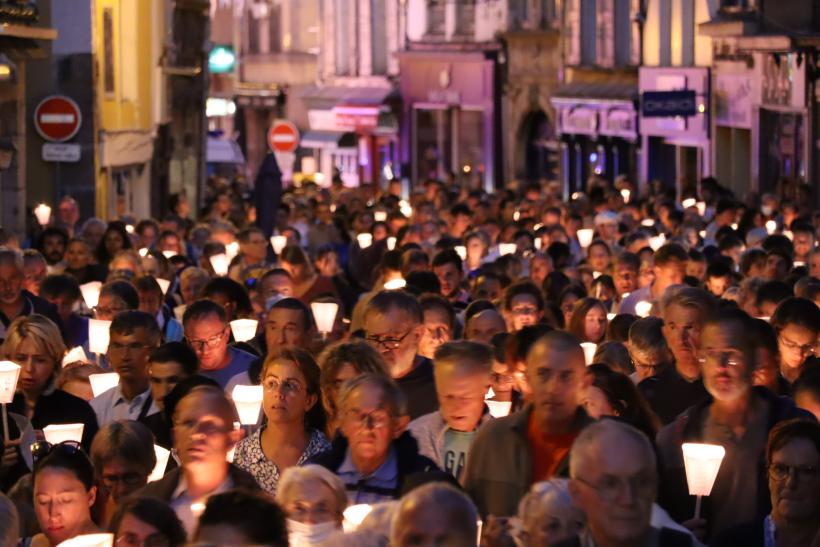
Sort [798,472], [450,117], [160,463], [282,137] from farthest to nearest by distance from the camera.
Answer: [450,117], [282,137], [160,463], [798,472]

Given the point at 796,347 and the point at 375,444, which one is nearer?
the point at 375,444

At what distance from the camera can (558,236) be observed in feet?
68.6

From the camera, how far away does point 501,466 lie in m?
8.55

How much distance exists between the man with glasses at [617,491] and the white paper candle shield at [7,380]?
13.5 feet

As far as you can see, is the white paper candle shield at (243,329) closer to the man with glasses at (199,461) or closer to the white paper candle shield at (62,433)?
the white paper candle shield at (62,433)

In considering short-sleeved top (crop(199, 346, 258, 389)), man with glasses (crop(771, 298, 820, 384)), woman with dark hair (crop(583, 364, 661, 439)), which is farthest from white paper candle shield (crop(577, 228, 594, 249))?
woman with dark hair (crop(583, 364, 661, 439))

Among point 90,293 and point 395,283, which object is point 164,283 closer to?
point 90,293

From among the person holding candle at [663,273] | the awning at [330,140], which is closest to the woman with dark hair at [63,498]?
the person holding candle at [663,273]

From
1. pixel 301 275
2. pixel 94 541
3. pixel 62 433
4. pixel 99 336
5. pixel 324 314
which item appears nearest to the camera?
pixel 94 541

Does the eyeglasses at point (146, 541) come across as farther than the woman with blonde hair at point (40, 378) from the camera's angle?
→ No

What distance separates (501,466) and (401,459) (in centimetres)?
42

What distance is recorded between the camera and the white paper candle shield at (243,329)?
543 inches

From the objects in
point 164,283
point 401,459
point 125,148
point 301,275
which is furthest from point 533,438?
point 125,148

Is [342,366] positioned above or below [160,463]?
above
